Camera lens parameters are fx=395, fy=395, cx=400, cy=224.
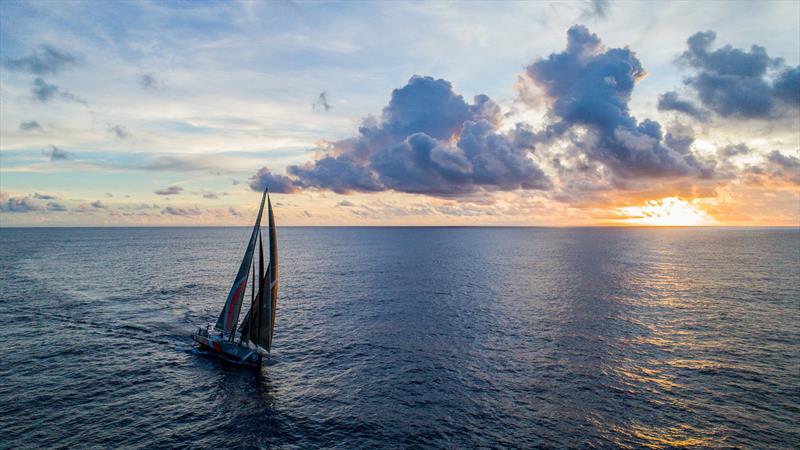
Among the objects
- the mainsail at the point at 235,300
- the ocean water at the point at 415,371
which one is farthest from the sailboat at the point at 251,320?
the ocean water at the point at 415,371

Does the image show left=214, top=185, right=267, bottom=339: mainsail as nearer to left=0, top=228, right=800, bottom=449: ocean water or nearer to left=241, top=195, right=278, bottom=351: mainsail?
left=241, top=195, right=278, bottom=351: mainsail

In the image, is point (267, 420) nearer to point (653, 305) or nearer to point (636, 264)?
point (653, 305)

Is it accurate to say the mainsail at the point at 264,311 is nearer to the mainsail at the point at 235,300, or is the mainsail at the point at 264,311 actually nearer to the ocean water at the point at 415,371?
the mainsail at the point at 235,300

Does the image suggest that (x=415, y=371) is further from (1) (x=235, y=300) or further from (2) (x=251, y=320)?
(1) (x=235, y=300)

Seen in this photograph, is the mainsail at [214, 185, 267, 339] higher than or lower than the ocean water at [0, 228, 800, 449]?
higher

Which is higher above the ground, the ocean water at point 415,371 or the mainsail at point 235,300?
the mainsail at point 235,300

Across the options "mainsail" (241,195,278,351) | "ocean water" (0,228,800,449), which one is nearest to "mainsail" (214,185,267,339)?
"mainsail" (241,195,278,351)

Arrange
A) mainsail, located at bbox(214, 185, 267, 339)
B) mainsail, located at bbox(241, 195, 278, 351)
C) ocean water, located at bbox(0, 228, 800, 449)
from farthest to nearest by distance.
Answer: mainsail, located at bbox(214, 185, 267, 339)
mainsail, located at bbox(241, 195, 278, 351)
ocean water, located at bbox(0, 228, 800, 449)

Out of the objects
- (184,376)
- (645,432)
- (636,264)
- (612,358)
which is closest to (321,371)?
(184,376)

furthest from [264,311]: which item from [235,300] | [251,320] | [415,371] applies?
[415,371]
